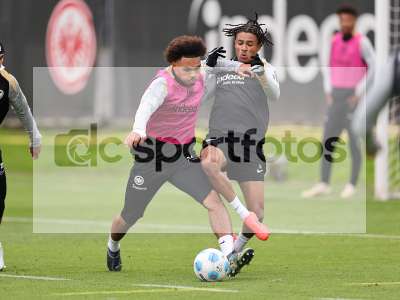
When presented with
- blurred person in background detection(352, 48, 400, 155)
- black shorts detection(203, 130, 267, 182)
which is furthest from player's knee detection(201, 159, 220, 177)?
blurred person in background detection(352, 48, 400, 155)

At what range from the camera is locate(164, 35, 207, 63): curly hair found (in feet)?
36.9

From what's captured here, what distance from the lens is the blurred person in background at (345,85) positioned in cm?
2059

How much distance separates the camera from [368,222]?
16.9 meters

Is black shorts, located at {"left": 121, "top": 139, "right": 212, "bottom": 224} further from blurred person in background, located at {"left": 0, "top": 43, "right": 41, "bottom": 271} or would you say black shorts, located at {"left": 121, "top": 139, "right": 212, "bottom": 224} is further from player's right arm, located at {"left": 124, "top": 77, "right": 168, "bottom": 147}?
blurred person in background, located at {"left": 0, "top": 43, "right": 41, "bottom": 271}

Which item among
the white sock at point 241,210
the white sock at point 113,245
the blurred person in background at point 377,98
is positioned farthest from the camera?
the white sock at point 113,245

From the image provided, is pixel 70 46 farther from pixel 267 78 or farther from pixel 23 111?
pixel 267 78

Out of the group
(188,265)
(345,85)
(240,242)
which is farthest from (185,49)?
(345,85)

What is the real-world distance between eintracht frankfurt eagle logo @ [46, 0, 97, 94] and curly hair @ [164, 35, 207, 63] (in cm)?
1914

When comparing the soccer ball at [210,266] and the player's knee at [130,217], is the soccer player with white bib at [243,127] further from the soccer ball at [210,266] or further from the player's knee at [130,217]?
the player's knee at [130,217]

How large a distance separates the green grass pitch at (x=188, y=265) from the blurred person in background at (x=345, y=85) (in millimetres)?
1968

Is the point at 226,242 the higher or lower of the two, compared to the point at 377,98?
lower

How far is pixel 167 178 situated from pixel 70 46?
1993 centimetres

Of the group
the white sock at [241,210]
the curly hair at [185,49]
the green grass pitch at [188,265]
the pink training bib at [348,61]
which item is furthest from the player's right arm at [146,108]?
the pink training bib at [348,61]

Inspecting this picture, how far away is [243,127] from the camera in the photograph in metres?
11.6
